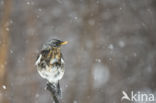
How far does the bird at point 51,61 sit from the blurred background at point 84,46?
6.45 meters

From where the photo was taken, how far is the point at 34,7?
1266 centimetres

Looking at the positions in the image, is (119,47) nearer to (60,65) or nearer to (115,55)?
(115,55)

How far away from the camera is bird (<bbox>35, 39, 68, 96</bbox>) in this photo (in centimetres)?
405

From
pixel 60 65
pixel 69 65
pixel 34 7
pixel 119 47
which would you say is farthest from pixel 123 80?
pixel 60 65

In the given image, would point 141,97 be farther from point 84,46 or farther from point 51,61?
point 51,61

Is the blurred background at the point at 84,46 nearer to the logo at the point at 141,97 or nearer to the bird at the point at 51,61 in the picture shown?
the logo at the point at 141,97

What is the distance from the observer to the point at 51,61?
4.15 metres

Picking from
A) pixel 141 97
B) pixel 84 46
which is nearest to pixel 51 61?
pixel 141 97

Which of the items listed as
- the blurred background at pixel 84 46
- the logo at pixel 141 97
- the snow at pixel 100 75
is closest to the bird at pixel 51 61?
the logo at pixel 141 97

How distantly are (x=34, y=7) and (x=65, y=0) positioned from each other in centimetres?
127

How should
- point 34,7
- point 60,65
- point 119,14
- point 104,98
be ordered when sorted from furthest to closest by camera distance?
point 34,7, point 119,14, point 104,98, point 60,65

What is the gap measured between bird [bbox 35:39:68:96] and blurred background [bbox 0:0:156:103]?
21.2 feet

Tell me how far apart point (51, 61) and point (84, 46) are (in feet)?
24.7

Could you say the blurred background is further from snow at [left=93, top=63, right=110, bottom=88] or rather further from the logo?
the logo
